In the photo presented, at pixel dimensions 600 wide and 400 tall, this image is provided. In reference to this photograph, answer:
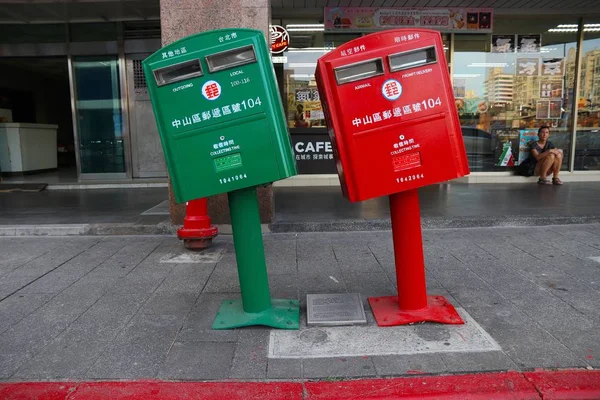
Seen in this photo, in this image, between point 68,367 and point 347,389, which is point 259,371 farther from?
point 68,367

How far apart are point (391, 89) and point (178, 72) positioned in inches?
56.9

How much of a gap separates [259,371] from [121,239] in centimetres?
384

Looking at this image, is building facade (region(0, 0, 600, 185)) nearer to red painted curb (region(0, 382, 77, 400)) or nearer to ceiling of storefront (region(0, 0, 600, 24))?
ceiling of storefront (region(0, 0, 600, 24))

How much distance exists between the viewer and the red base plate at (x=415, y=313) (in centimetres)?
348

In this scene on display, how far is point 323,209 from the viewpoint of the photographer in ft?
23.7

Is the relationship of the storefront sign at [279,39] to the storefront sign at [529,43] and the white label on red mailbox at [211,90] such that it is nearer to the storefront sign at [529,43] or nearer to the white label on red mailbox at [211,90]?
the storefront sign at [529,43]

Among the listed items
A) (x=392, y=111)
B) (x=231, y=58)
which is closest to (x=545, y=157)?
(x=392, y=111)

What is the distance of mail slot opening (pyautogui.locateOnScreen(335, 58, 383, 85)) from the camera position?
10.0 ft

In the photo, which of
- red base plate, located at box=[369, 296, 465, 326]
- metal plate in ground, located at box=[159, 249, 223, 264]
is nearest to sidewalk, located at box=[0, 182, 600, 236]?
metal plate in ground, located at box=[159, 249, 223, 264]

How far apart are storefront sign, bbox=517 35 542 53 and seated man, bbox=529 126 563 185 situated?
183 cm

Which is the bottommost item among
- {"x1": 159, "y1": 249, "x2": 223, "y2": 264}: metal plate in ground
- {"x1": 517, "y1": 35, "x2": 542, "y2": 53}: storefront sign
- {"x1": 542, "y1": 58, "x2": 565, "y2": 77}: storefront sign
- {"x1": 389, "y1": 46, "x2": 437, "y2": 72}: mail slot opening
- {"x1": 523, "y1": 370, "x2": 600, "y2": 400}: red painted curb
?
{"x1": 523, "y1": 370, "x2": 600, "y2": 400}: red painted curb

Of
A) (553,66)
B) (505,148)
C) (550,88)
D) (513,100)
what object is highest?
(553,66)

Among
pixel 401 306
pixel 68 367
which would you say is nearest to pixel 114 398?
pixel 68 367

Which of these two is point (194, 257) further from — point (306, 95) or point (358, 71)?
point (306, 95)
